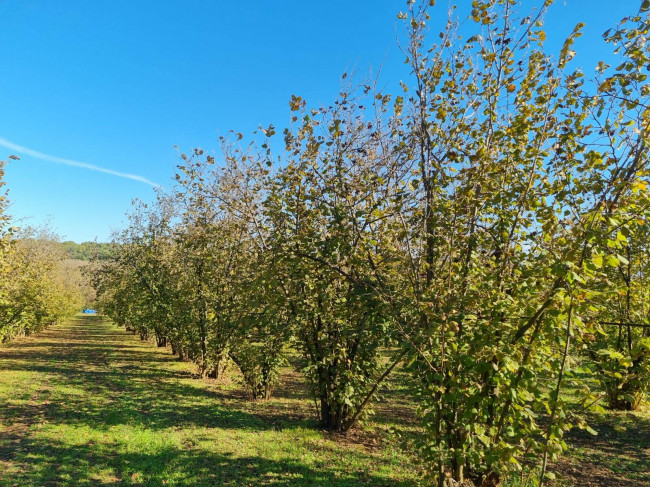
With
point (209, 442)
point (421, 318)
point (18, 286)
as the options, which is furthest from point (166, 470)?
point (18, 286)

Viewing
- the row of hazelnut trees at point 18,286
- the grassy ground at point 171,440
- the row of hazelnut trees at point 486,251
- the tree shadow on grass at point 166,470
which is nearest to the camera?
the row of hazelnut trees at point 486,251

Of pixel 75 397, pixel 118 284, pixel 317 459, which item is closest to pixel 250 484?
pixel 317 459

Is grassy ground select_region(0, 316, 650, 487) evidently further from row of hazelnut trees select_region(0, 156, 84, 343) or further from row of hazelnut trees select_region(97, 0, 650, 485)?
row of hazelnut trees select_region(0, 156, 84, 343)

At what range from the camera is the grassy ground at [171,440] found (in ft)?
19.3

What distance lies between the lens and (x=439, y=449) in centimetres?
392

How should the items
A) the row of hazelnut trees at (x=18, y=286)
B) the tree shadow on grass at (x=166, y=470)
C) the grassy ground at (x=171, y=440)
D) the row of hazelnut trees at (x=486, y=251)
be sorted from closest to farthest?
1. the row of hazelnut trees at (x=486, y=251)
2. the tree shadow on grass at (x=166, y=470)
3. the grassy ground at (x=171, y=440)
4. the row of hazelnut trees at (x=18, y=286)

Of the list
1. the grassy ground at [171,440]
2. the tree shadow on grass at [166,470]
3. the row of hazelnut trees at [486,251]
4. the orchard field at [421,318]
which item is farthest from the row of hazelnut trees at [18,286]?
the row of hazelnut trees at [486,251]

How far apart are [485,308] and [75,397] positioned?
11.6 m

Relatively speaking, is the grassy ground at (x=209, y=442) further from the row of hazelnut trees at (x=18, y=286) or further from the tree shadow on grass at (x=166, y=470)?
the row of hazelnut trees at (x=18, y=286)

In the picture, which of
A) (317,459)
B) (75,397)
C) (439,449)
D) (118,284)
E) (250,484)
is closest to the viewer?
(439,449)

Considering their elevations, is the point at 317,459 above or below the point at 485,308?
below

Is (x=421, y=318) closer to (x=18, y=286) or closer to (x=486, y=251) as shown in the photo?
(x=486, y=251)

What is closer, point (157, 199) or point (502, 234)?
point (502, 234)

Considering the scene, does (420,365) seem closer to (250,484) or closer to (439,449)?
(439,449)
